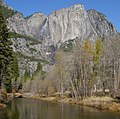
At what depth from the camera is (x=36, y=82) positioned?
163625 mm

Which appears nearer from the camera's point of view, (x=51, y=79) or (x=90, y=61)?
(x=90, y=61)

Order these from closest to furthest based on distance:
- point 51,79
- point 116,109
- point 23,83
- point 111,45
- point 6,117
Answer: point 6,117 < point 116,109 < point 111,45 < point 51,79 < point 23,83

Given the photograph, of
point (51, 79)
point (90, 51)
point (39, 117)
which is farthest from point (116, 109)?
point (51, 79)

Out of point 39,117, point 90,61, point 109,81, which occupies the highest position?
point 90,61

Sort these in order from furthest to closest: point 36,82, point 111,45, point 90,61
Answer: point 36,82
point 90,61
point 111,45

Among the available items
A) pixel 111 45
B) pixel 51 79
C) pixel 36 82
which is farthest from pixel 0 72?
pixel 36 82

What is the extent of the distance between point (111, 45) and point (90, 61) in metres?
11.6

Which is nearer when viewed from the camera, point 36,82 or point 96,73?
point 96,73

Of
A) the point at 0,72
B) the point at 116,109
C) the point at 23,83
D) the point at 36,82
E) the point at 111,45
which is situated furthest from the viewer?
the point at 23,83

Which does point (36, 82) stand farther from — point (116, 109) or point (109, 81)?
point (116, 109)

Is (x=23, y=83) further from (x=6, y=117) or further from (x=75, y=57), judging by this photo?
(x=6, y=117)

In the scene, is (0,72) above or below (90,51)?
below

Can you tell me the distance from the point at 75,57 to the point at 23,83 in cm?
11178

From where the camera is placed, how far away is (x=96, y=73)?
82.4m
